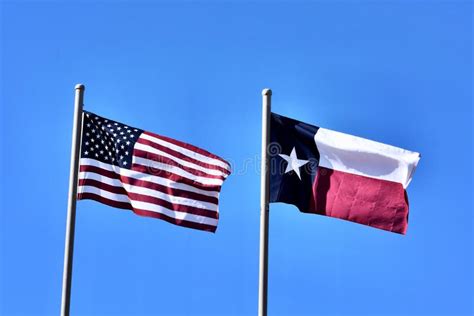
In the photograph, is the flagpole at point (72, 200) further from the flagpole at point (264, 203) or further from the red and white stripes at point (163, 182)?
the flagpole at point (264, 203)

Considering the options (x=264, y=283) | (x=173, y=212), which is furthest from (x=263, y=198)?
(x=173, y=212)

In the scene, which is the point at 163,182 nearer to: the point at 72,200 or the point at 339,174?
the point at 72,200

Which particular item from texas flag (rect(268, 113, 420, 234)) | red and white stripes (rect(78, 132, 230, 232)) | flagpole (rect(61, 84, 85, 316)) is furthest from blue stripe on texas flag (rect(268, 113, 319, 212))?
flagpole (rect(61, 84, 85, 316))

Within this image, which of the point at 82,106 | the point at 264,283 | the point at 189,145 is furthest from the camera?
the point at 189,145

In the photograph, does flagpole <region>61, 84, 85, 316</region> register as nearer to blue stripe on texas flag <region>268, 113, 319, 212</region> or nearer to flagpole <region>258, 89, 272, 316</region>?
flagpole <region>258, 89, 272, 316</region>

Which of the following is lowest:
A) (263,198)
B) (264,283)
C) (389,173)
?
(264,283)

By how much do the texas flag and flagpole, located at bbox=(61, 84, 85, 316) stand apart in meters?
3.65

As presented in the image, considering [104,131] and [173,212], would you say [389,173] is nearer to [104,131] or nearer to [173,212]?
[173,212]

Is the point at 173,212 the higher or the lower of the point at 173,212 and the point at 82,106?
the lower

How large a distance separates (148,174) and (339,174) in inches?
151

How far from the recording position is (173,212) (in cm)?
1689

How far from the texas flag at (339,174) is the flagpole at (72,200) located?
365 cm

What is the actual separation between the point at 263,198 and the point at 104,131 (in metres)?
3.84

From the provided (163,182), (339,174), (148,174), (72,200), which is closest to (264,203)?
(339,174)
